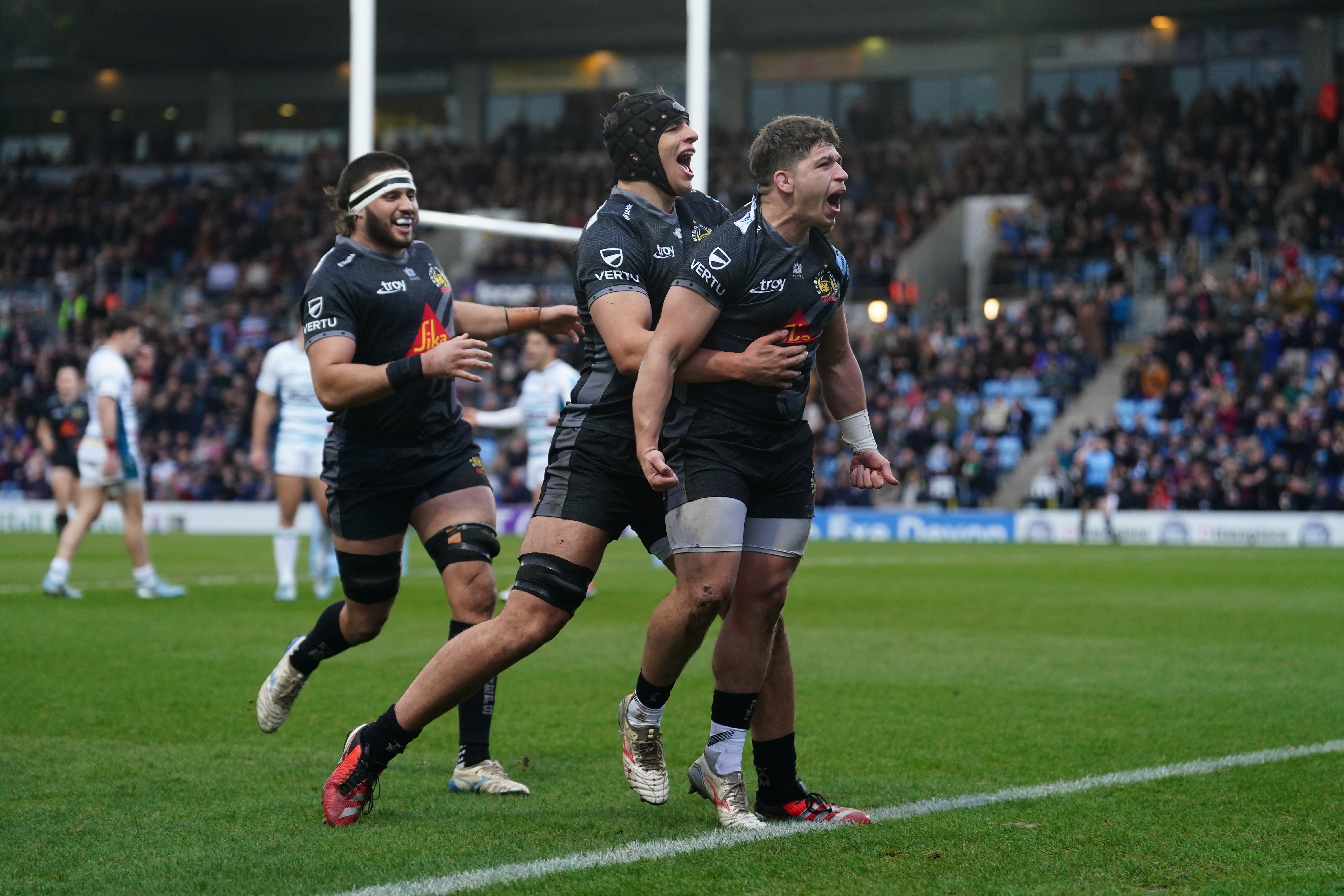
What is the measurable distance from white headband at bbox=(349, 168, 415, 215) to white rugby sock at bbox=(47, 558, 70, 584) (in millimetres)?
8331

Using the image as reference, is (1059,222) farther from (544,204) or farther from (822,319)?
(822,319)

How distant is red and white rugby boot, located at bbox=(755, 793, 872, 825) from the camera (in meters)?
4.56

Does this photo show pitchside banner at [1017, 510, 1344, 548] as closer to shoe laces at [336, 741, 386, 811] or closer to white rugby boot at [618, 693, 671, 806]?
white rugby boot at [618, 693, 671, 806]

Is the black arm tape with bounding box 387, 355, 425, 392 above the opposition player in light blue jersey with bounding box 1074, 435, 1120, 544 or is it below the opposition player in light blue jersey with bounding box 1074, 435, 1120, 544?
above

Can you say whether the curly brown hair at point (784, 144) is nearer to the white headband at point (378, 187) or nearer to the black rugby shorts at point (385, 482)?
the white headband at point (378, 187)

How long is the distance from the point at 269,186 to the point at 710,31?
12.4 meters

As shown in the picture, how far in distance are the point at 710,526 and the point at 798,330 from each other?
682mm

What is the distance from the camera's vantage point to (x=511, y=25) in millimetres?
34188

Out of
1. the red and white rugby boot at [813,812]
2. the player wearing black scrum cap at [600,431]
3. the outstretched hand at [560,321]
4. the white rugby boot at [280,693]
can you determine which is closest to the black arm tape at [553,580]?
the player wearing black scrum cap at [600,431]

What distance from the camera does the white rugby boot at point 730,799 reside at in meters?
4.57

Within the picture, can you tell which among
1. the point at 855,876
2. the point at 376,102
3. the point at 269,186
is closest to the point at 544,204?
the point at 376,102

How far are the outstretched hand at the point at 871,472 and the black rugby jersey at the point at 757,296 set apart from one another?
1.58 ft

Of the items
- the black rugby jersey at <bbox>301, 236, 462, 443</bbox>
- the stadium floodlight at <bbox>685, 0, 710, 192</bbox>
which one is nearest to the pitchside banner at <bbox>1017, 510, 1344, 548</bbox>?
the stadium floodlight at <bbox>685, 0, 710, 192</bbox>

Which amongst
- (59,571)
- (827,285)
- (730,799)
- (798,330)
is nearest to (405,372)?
(798,330)
